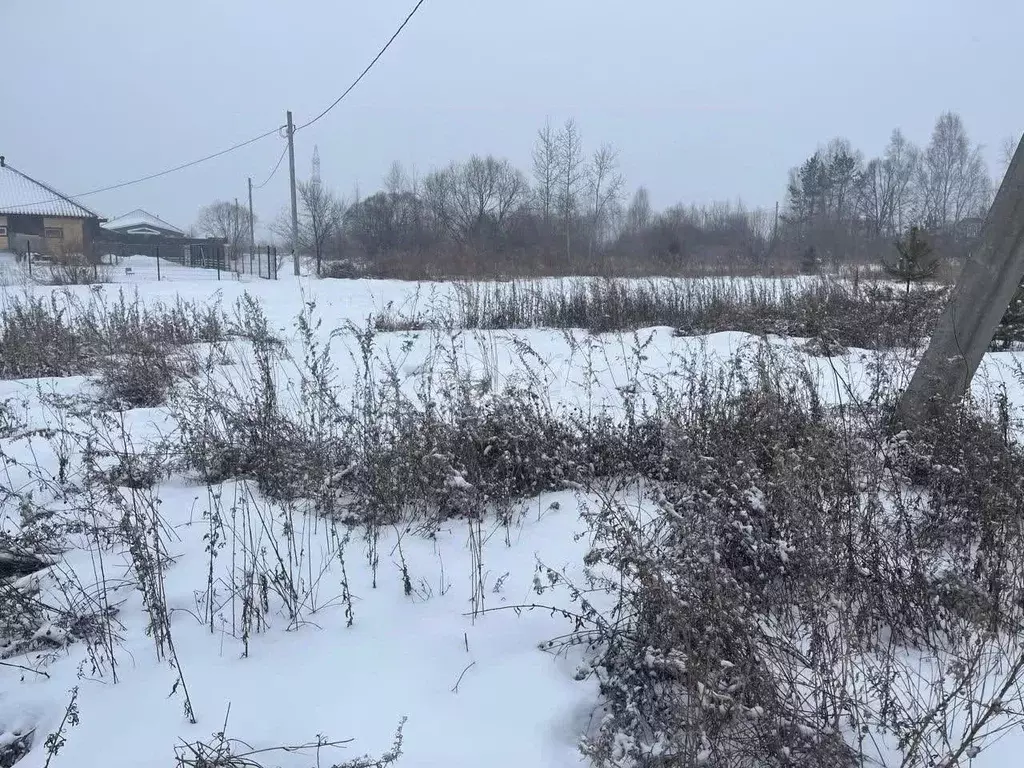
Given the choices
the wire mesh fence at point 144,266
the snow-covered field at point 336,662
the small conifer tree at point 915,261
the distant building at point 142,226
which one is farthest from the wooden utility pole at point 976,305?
the distant building at point 142,226

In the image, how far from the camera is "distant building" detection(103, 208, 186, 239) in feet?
185

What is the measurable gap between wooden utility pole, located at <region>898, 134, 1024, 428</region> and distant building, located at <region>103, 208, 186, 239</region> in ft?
201

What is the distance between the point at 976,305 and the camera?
4.22 meters

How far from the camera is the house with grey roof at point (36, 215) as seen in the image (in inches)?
1606

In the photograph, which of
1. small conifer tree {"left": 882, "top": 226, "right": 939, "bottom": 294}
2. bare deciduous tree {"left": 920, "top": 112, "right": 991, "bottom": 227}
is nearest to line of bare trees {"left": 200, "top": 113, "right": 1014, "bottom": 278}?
bare deciduous tree {"left": 920, "top": 112, "right": 991, "bottom": 227}

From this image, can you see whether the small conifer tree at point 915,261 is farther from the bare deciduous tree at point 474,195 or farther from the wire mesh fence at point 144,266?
the bare deciduous tree at point 474,195

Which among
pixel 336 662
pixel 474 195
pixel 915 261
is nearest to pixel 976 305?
pixel 336 662

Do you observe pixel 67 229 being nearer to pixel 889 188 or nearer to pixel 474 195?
pixel 474 195

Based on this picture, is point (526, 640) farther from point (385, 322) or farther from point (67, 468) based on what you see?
point (385, 322)

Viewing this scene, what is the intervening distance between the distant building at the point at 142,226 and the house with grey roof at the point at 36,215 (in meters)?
12.4

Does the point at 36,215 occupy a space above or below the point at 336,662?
above

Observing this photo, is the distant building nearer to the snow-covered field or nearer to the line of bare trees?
the line of bare trees

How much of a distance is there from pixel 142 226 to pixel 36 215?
56.7 feet

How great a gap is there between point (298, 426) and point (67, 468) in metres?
1.47
